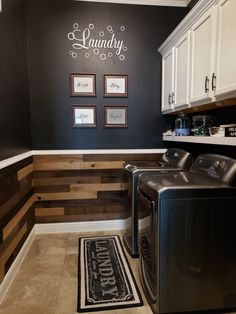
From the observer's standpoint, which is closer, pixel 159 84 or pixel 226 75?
pixel 226 75

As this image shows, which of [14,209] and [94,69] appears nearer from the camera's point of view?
[14,209]

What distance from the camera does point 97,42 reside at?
9.10ft

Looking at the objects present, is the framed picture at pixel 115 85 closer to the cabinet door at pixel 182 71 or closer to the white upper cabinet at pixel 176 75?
the white upper cabinet at pixel 176 75

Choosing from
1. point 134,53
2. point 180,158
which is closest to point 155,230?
point 180,158

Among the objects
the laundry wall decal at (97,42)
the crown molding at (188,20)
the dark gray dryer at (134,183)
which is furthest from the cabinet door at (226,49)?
the laundry wall decal at (97,42)

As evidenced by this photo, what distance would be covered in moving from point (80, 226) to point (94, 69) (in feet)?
6.23

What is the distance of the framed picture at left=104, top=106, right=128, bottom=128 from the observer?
9.45 feet

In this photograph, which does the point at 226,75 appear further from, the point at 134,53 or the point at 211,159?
the point at 134,53

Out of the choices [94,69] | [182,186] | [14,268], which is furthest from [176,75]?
[14,268]

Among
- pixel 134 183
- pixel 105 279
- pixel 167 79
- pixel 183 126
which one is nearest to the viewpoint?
pixel 105 279

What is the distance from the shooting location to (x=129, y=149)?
2955 millimetres

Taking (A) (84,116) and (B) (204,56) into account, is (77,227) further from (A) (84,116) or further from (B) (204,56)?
(B) (204,56)

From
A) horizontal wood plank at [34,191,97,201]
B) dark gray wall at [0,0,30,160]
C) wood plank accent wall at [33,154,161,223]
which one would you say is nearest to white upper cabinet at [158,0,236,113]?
wood plank accent wall at [33,154,161,223]

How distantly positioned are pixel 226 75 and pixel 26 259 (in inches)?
90.0
